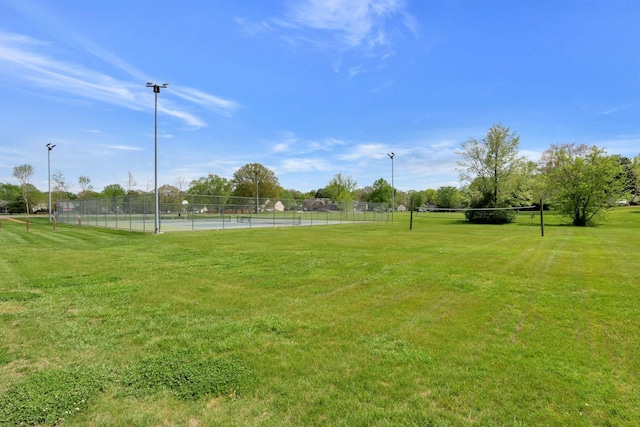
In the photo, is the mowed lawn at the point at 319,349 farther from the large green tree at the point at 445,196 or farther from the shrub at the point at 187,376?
the large green tree at the point at 445,196

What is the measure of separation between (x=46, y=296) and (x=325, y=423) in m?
6.05

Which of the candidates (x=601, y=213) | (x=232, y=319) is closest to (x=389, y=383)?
(x=232, y=319)

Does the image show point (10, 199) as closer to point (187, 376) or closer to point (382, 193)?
point (382, 193)

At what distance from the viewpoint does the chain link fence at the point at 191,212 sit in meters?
24.4

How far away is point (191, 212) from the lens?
90.2ft

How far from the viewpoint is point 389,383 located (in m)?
3.01

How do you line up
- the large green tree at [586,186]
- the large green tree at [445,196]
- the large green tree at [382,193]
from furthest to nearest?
the large green tree at [445,196] → the large green tree at [382,193] → the large green tree at [586,186]

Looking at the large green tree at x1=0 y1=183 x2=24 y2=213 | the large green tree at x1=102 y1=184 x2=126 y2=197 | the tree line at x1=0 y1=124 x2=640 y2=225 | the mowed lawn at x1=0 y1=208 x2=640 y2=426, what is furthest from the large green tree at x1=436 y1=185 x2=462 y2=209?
the large green tree at x1=0 y1=183 x2=24 y2=213

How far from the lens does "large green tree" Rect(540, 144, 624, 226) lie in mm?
29047

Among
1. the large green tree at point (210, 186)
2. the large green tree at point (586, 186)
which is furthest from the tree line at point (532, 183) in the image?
the large green tree at point (210, 186)

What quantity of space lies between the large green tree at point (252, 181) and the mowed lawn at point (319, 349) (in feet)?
227

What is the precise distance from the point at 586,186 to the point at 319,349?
1391 inches

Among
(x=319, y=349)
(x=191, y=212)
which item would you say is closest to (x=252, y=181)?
(x=191, y=212)

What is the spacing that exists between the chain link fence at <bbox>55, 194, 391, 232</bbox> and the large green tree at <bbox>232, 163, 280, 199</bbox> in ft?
121
